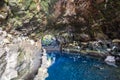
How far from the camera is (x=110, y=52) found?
20953mm

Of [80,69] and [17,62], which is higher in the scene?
[17,62]

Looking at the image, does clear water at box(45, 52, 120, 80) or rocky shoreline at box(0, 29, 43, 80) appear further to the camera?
clear water at box(45, 52, 120, 80)

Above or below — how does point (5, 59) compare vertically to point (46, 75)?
above

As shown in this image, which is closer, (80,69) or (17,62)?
(17,62)

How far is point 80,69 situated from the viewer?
18547mm

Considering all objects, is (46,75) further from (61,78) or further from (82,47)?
(82,47)

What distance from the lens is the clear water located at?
1697cm

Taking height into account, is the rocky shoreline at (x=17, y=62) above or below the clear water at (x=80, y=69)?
above

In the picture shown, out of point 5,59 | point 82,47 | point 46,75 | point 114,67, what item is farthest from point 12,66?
point 82,47

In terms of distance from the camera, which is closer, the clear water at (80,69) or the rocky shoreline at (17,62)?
the rocky shoreline at (17,62)

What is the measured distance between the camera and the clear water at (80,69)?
17.0 m

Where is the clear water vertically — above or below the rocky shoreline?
below

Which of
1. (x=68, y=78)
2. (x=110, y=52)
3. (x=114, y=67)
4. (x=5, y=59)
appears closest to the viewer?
(x=5, y=59)

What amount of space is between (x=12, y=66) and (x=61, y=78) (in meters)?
4.05
